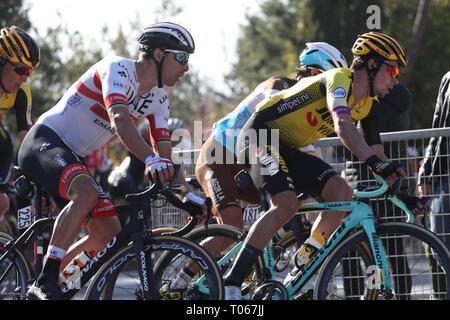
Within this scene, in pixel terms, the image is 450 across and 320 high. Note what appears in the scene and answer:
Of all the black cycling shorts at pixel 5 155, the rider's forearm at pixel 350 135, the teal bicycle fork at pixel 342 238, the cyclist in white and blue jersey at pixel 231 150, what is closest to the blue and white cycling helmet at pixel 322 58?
the cyclist in white and blue jersey at pixel 231 150

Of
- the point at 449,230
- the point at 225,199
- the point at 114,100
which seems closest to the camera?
the point at 114,100

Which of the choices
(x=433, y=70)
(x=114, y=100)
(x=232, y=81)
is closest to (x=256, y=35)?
(x=232, y=81)

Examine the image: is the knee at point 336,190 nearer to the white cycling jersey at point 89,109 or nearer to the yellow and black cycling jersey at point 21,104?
the white cycling jersey at point 89,109

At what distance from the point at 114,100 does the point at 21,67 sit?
1.66 meters

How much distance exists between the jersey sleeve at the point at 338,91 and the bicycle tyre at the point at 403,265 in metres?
0.85

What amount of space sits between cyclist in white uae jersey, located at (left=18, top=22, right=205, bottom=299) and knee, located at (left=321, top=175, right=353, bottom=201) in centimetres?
102

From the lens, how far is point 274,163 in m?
5.81

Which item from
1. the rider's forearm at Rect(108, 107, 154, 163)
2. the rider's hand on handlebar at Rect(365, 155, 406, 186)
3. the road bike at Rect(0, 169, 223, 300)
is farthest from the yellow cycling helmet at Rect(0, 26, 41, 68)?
the rider's hand on handlebar at Rect(365, 155, 406, 186)

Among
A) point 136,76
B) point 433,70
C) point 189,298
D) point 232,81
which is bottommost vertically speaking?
point 189,298

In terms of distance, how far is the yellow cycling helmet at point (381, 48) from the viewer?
583 centimetres

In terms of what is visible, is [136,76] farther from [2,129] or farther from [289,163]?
[2,129]

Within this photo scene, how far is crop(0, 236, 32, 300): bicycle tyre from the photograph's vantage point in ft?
20.1

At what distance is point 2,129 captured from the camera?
316 inches

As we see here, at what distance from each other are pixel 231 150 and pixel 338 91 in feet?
4.26
